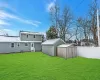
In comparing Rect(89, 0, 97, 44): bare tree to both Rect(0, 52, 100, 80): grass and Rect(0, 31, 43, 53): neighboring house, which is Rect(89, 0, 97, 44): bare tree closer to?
Rect(0, 31, 43, 53): neighboring house

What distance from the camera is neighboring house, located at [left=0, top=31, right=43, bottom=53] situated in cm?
2645

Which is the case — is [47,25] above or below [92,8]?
below

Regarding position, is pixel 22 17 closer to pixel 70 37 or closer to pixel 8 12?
pixel 8 12

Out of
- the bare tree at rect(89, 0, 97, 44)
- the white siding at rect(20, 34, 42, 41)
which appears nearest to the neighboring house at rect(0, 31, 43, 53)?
the white siding at rect(20, 34, 42, 41)

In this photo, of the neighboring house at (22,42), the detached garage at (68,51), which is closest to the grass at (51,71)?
the detached garage at (68,51)

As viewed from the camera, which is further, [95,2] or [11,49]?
[11,49]

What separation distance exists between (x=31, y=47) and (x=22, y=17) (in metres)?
7.27

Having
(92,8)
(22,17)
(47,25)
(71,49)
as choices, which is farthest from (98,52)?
(47,25)

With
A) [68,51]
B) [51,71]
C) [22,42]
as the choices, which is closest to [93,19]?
[68,51]

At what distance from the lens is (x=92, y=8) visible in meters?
26.6

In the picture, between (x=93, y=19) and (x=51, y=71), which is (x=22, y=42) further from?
(x=51, y=71)

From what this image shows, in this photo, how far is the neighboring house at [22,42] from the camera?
1041 inches

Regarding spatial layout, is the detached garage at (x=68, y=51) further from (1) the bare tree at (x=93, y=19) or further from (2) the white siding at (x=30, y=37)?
(2) the white siding at (x=30, y=37)

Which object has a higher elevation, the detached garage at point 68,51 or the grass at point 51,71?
the detached garage at point 68,51
